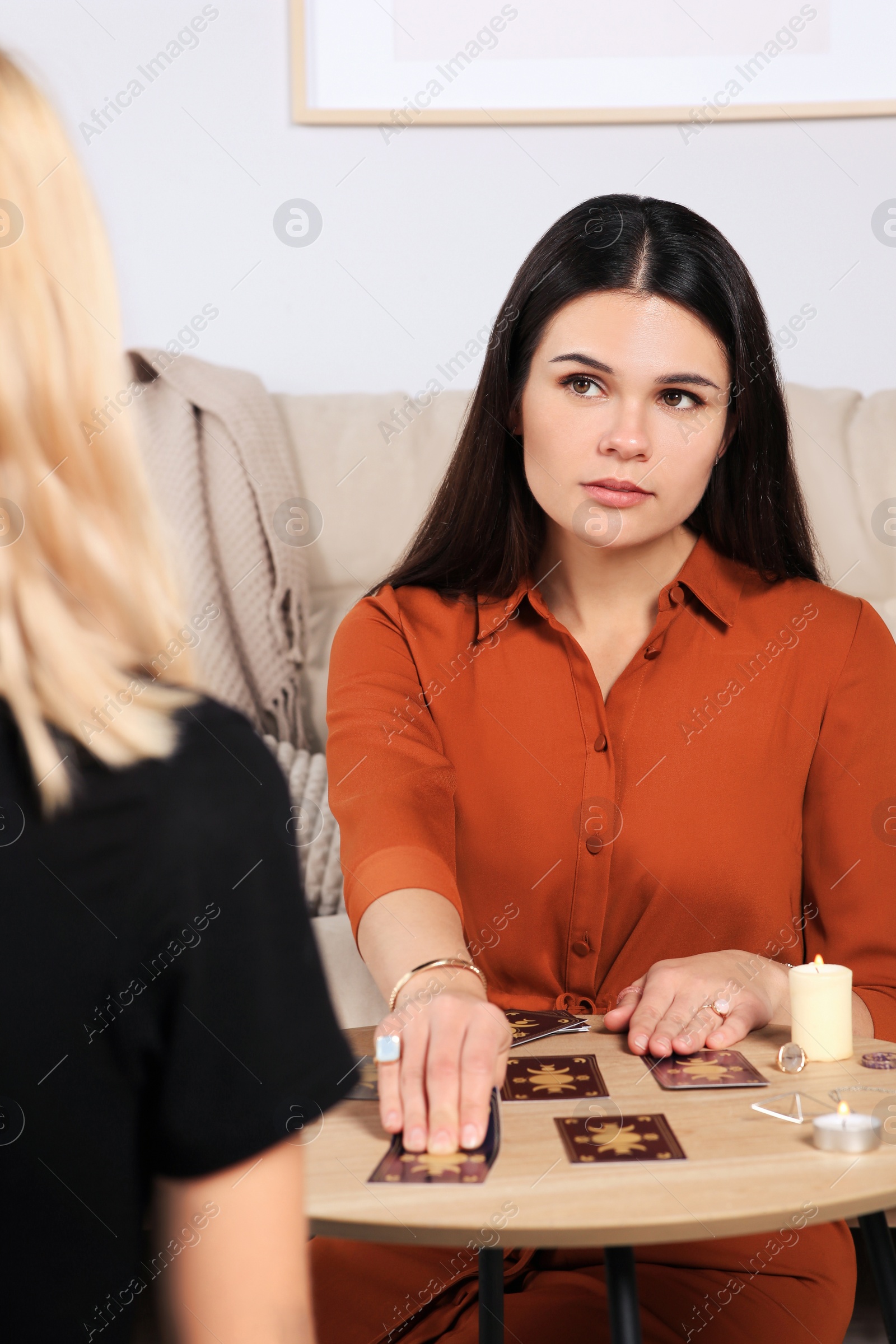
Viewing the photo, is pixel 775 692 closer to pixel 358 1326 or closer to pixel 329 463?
pixel 358 1326

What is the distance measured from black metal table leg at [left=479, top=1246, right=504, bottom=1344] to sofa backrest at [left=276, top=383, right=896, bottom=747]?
116cm

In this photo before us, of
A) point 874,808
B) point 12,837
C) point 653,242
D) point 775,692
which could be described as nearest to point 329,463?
point 653,242

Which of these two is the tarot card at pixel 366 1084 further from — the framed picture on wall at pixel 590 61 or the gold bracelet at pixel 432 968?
the framed picture on wall at pixel 590 61

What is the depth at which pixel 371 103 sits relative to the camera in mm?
2215

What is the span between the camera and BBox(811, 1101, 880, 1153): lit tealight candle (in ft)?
2.60

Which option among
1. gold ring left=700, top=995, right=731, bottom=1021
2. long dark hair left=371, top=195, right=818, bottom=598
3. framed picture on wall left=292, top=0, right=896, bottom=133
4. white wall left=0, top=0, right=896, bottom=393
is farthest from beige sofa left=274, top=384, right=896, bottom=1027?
gold ring left=700, top=995, right=731, bottom=1021

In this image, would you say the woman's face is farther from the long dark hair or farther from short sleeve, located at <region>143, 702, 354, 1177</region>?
short sleeve, located at <region>143, 702, 354, 1177</region>

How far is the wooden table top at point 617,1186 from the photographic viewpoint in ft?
2.30

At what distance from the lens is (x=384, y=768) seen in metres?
1.17

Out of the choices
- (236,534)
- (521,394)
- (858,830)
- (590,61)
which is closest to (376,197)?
(590,61)

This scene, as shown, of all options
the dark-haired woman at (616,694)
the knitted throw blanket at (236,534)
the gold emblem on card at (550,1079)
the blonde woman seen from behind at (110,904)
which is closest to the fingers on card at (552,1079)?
the gold emblem on card at (550,1079)

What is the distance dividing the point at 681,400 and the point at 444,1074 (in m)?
0.73

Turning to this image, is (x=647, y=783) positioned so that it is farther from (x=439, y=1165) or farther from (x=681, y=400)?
(x=439, y=1165)

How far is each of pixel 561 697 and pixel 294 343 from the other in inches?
48.9
